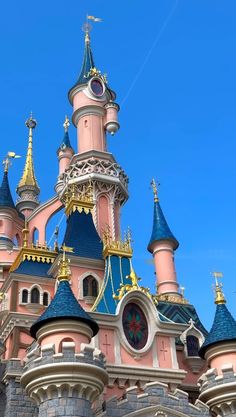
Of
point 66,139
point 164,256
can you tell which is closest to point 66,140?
point 66,139

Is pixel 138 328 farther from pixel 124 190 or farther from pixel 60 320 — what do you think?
pixel 124 190

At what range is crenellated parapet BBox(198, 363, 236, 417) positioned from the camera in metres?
15.0

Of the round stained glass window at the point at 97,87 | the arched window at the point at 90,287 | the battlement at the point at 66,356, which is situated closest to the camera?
the battlement at the point at 66,356

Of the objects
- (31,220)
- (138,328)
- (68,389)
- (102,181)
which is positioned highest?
(31,220)

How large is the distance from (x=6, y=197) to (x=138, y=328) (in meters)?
15.3

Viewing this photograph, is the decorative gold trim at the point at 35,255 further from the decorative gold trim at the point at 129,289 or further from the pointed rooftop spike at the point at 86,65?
the pointed rooftop spike at the point at 86,65

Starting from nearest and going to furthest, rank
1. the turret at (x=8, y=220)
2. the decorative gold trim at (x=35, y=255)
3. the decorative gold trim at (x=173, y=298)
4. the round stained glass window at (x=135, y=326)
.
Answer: the round stained glass window at (x=135, y=326) → the decorative gold trim at (x=35, y=255) → the decorative gold trim at (x=173, y=298) → the turret at (x=8, y=220)

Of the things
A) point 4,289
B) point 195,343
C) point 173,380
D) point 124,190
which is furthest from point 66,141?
point 173,380

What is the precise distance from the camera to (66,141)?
1464 inches

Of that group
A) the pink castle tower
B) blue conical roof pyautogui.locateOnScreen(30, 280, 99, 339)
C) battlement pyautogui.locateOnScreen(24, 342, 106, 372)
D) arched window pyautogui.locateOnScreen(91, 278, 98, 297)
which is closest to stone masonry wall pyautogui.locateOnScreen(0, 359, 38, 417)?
blue conical roof pyautogui.locateOnScreen(30, 280, 99, 339)

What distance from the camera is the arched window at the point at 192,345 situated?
24.0 m

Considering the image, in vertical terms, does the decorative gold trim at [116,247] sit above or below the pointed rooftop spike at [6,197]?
below

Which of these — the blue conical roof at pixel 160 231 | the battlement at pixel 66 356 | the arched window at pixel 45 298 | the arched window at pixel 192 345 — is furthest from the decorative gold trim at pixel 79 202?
the battlement at pixel 66 356

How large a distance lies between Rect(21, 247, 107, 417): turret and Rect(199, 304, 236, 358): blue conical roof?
3.50m
